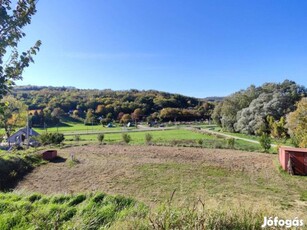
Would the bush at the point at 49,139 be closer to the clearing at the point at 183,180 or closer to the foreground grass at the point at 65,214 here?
the clearing at the point at 183,180

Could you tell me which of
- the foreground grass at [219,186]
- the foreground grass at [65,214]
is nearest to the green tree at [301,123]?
A: the foreground grass at [219,186]

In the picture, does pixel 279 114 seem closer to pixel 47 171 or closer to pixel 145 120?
pixel 47 171

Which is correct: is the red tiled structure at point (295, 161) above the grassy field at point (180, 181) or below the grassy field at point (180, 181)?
above

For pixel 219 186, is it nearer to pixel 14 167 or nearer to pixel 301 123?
pixel 14 167

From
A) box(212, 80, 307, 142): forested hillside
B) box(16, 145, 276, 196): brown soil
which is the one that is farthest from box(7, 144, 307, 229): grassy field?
box(212, 80, 307, 142): forested hillside

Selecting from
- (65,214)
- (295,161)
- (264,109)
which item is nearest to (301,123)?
(295,161)

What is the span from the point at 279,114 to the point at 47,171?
3796cm

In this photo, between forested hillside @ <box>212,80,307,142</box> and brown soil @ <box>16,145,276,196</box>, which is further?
forested hillside @ <box>212,80,307,142</box>

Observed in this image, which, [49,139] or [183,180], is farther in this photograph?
[49,139]

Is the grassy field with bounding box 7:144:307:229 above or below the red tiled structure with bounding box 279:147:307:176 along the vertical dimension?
below

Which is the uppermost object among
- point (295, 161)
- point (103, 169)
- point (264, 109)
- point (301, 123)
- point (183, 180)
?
point (264, 109)

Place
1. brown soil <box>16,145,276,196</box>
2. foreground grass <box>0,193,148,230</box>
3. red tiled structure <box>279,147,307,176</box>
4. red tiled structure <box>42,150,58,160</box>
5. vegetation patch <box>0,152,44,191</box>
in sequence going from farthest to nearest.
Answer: red tiled structure <box>42,150,58,160</box> < red tiled structure <box>279,147,307,176</box> < vegetation patch <box>0,152,44,191</box> < brown soil <box>16,145,276,196</box> < foreground grass <box>0,193,148,230</box>

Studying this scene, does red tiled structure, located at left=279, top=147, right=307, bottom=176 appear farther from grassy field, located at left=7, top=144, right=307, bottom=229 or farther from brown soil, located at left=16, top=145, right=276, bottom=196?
brown soil, located at left=16, top=145, right=276, bottom=196

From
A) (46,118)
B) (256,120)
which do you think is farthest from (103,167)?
(46,118)
